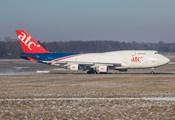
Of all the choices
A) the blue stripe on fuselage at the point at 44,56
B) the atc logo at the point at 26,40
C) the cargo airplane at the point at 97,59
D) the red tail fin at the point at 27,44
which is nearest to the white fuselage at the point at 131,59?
the cargo airplane at the point at 97,59

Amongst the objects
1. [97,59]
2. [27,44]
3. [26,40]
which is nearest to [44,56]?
[27,44]

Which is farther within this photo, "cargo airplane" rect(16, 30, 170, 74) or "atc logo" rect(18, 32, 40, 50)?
"atc logo" rect(18, 32, 40, 50)

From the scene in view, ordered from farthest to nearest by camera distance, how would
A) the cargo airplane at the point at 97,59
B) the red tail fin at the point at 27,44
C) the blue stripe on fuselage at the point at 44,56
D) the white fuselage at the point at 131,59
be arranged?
the red tail fin at the point at 27,44 < the blue stripe on fuselage at the point at 44,56 < the cargo airplane at the point at 97,59 < the white fuselage at the point at 131,59

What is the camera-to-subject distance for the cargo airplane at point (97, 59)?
50062 millimetres

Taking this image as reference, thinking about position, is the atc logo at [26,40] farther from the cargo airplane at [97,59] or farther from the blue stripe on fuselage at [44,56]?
the blue stripe on fuselage at [44,56]

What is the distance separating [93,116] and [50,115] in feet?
5.28

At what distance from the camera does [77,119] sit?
1488 cm

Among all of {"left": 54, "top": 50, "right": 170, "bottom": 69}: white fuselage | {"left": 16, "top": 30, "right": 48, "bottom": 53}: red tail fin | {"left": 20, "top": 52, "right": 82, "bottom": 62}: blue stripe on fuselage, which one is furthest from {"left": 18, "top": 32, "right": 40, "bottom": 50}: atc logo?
{"left": 54, "top": 50, "right": 170, "bottom": 69}: white fuselage

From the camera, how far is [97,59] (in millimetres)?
52562

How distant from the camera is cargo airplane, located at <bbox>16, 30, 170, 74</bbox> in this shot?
164ft

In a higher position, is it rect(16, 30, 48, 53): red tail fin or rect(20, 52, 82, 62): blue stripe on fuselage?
rect(16, 30, 48, 53): red tail fin

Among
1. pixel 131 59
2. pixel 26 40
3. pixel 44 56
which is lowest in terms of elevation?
pixel 131 59

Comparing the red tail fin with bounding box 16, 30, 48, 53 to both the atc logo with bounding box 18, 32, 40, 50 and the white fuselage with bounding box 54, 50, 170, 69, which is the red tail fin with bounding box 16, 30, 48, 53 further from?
the white fuselage with bounding box 54, 50, 170, 69

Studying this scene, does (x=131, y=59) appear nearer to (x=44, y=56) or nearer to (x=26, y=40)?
(x=44, y=56)
